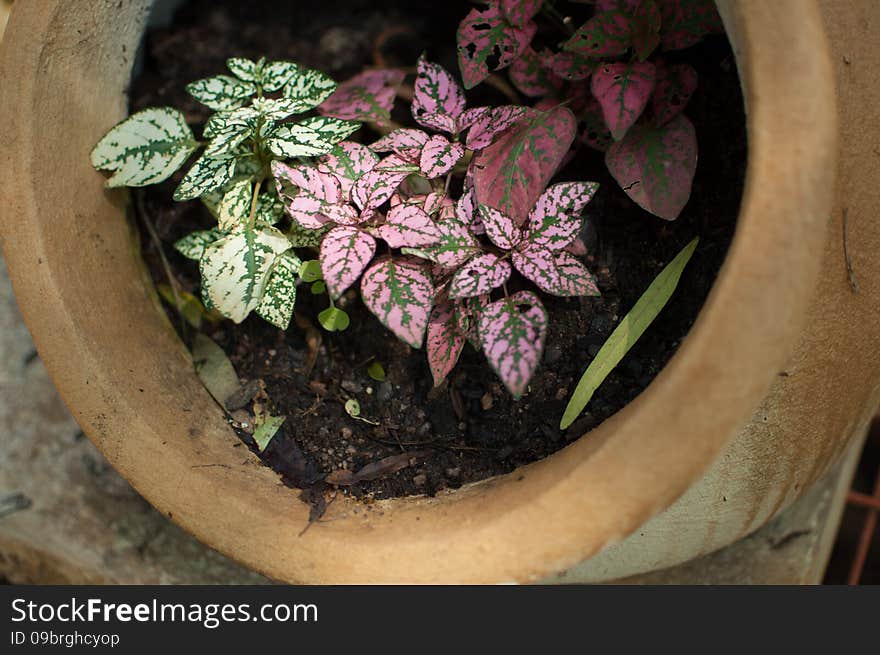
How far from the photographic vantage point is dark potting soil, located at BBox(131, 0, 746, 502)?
98 cm

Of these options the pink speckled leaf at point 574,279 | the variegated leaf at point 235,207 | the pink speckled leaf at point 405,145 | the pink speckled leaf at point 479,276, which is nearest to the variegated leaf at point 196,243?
the variegated leaf at point 235,207

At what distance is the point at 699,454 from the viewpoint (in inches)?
28.4

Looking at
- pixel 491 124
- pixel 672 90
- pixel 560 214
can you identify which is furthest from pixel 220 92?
pixel 672 90

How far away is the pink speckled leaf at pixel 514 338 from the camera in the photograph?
845 mm

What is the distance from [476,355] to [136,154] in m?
0.54

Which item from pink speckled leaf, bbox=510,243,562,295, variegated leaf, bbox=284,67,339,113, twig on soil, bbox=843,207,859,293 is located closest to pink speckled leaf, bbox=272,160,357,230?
variegated leaf, bbox=284,67,339,113

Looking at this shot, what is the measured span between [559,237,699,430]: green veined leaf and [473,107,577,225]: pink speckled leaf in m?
0.19

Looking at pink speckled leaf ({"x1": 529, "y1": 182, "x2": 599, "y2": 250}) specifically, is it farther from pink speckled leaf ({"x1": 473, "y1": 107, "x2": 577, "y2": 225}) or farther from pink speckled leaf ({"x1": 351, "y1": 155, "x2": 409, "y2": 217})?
pink speckled leaf ({"x1": 351, "y1": 155, "x2": 409, "y2": 217})

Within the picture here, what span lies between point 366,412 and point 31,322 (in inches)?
17.6

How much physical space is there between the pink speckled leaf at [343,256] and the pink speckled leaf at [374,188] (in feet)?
0.14

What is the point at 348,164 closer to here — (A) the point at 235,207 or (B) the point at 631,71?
(A) the point at 235,207

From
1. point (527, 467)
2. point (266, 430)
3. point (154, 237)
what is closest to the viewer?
point (527, 467)

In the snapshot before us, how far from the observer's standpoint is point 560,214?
3.05 ft

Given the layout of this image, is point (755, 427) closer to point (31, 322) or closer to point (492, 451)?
point (492, 451)
